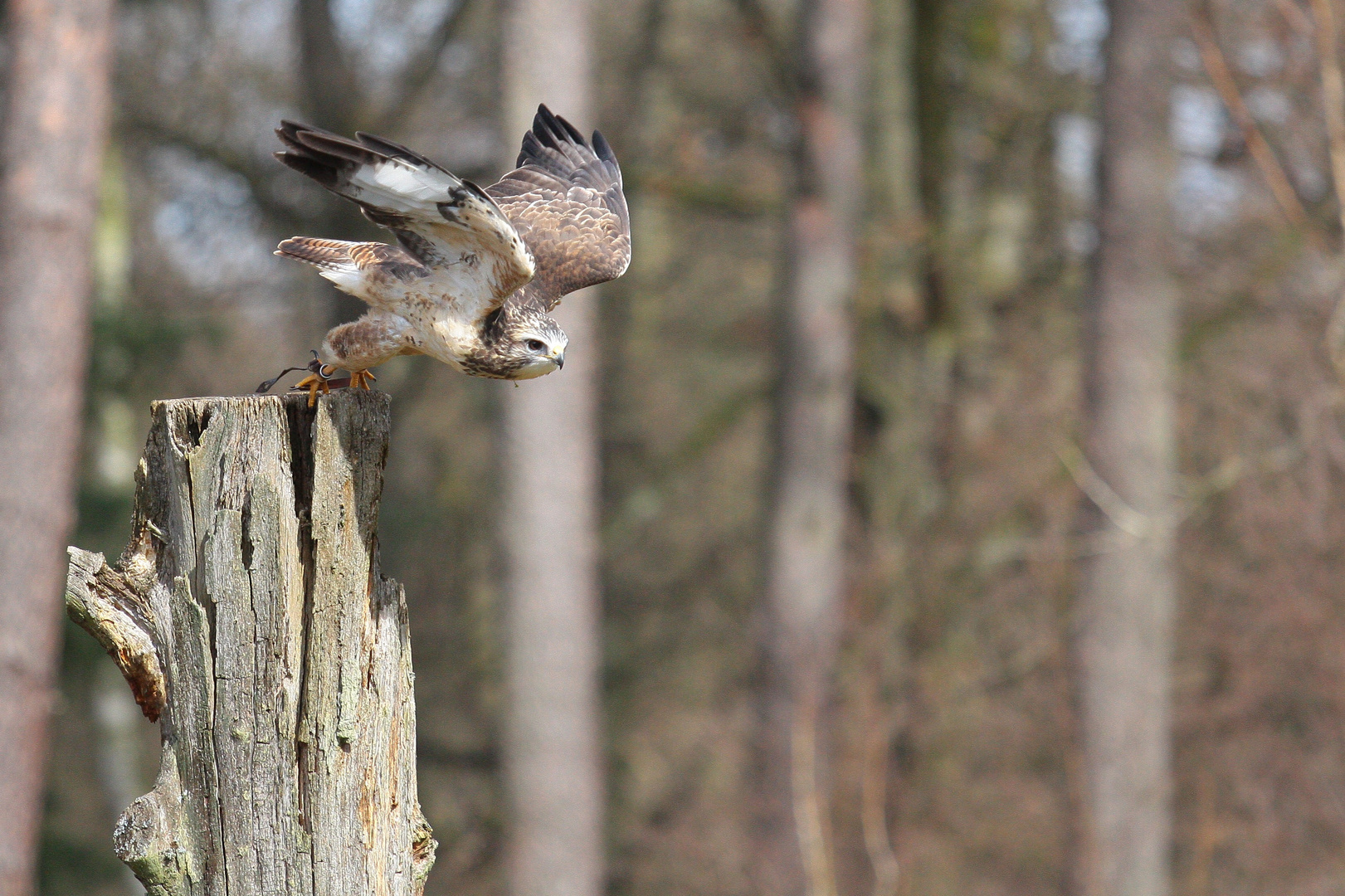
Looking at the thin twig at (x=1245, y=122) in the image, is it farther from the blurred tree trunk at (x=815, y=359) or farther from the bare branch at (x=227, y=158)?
the bare branch at (x=227, y=158)

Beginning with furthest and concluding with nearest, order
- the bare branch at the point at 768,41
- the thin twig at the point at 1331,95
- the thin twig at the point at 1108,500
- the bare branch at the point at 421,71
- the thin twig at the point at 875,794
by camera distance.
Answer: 1. the bare branch at the point at 768,41
2. the bare branch at the point at 421,71
3. the thin twig at the point at 1108,500
4. the thin twig at the point at 875,794
5. the thin twig at the point at 1331,95

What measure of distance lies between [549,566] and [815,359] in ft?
8.99

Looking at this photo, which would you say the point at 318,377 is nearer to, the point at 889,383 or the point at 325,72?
the point at 325,72

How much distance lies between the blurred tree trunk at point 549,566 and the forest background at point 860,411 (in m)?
0.27

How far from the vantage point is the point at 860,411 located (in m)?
10.4

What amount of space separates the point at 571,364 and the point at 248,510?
4.61 meters

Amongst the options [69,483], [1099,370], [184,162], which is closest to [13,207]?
[69,483]

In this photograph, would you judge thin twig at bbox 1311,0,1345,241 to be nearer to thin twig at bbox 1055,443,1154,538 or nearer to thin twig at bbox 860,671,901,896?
thin twig at bbox 1055,443,1154,538

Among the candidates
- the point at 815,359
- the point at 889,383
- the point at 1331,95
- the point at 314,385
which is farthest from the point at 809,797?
the point at 889,383

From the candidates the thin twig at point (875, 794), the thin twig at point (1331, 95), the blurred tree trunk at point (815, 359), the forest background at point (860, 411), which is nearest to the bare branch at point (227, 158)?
the forest background at point (860, 411)

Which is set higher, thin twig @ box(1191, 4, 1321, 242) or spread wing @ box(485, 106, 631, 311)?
thin twig @ box(1191, 4, 1321, 242)

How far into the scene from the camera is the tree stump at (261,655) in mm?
2549

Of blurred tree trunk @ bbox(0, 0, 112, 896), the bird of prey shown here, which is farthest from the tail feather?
blurred tree trunk @ bbox(0, 0, 112, 896)

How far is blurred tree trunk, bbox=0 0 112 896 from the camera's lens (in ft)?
19.7
